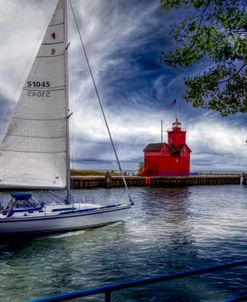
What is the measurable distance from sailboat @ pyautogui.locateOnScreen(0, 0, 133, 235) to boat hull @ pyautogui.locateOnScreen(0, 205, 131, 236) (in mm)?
71

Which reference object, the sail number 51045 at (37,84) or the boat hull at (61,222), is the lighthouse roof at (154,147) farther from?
the sail number 51045 at (37,84)

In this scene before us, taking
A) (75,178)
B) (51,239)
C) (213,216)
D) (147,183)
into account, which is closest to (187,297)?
(51,239)

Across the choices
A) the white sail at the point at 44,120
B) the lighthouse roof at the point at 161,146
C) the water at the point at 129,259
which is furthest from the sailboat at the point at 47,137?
the lighthouse roof at the point at 161,146

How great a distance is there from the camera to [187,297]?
42.1 feet

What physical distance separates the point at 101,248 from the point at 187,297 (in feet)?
27.3

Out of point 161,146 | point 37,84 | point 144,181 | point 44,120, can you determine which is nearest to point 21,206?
point 44,120

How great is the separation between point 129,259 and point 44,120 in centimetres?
1195

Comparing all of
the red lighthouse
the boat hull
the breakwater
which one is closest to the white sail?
the boat hull

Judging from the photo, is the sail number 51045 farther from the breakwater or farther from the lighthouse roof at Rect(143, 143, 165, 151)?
the lighthouse roof at Rect(143, 143, 165, 151)

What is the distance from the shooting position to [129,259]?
1788 cm

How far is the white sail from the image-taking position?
77.7ft

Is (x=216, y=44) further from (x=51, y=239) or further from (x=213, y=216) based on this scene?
(x=213, y=216)

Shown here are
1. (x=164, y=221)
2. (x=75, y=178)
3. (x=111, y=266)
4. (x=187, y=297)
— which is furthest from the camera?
(x=75, y=178)

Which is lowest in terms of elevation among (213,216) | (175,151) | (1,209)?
(213,216)
